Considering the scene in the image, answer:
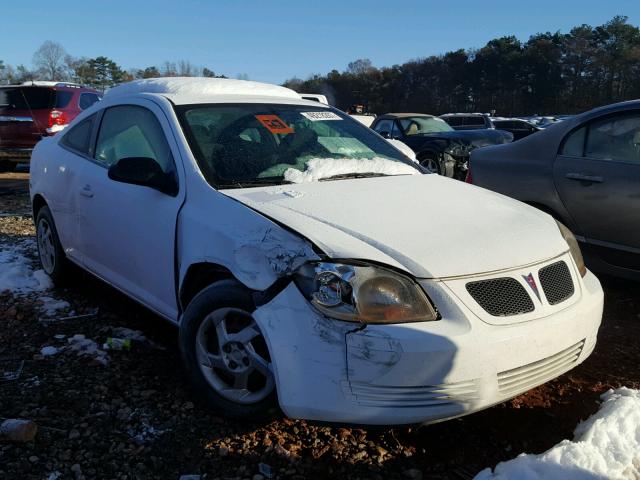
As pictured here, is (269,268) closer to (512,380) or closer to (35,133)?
(512,380)

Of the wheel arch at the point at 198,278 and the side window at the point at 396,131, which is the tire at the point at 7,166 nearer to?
the side window at the point at 396,131

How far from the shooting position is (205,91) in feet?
12.5

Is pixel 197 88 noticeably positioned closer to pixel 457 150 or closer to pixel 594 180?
pixel 594 180

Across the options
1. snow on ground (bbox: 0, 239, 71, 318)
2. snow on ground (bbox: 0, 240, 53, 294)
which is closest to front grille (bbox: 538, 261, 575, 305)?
snow on ground (bbox: 0, 239, 71, 318)

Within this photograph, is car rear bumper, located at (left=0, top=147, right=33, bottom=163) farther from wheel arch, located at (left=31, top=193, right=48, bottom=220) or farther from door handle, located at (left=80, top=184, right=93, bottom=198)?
door handle, located at (left=80, top=184, right=93, bottom=198)

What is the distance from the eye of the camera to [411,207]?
2924 mm

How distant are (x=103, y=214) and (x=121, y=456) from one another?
66.5 inches

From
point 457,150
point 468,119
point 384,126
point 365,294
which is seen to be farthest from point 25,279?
point 468,119

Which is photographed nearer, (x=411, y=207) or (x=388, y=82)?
(x=411, y=207)

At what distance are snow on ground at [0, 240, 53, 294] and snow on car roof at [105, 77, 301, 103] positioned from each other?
162cm

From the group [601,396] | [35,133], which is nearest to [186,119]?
[601,396]

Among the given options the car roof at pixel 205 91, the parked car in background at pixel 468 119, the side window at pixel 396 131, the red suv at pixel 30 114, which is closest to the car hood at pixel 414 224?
the car roof at pixel 205 91

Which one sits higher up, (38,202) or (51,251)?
(38,202)

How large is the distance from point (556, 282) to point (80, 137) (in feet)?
11.3
